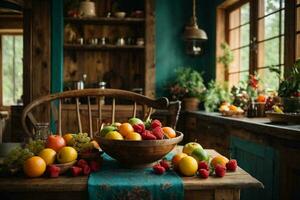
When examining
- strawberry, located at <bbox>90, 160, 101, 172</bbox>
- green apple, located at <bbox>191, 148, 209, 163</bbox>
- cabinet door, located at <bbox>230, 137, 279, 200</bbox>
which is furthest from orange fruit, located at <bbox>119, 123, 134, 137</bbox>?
cabinet door, located at <bbox>230, 137, 279, 200</bbox>

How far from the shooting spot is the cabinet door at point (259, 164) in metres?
2.35

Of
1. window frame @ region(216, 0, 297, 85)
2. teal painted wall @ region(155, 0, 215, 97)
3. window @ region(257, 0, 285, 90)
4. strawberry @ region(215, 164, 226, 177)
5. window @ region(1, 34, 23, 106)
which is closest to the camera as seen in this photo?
strawberry @ region(215, 164, 226, 177)

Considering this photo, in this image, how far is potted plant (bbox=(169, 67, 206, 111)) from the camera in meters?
4.60

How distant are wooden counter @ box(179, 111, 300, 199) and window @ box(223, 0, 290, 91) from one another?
2.07ft

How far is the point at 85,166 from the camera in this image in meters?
1.34

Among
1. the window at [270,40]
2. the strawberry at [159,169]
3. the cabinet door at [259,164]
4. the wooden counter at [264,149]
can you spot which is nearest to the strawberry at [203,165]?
the strawberry at [159,169]

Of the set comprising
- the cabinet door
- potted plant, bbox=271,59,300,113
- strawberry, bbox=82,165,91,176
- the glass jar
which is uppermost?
potted plant, bbox=271,59,300,113

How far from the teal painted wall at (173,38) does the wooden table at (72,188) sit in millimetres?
3752

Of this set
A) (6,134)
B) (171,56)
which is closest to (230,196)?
(171,56)

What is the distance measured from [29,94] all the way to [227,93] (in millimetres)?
2372

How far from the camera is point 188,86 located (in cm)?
471

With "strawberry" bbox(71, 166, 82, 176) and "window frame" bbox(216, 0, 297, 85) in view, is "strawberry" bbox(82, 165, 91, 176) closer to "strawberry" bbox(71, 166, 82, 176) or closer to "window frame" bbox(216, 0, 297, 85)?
"strawberry" bbox(71, 166, 82, 176)

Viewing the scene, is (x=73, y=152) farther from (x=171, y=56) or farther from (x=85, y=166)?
Result: (x=171, y=56)

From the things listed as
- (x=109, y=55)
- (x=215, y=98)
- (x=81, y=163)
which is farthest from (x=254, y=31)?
(x=81, y=163)
